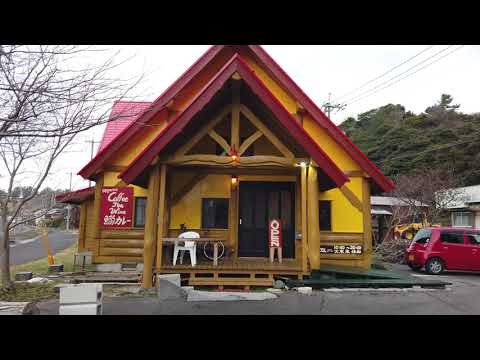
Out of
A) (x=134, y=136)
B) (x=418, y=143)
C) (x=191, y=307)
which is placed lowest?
(x=191, y=307)

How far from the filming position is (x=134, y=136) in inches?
437

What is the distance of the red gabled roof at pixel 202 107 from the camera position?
7.87 meters

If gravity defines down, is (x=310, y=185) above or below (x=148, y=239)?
above

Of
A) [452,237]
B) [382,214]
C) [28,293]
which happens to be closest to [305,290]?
[28,293]

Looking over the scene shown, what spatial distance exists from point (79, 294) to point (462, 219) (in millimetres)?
29346

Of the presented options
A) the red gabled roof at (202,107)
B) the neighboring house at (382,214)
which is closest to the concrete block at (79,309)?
the red gabled roof at (202,107)

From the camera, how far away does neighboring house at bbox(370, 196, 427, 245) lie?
67.1 ft

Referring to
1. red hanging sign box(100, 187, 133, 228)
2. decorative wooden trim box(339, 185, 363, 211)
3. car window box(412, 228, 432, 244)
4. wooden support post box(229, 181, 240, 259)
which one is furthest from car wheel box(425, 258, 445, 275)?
red hanging sign box(100, 187, 133, 228)

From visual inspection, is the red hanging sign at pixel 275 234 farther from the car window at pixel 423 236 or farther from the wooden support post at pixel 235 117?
the car window at pixel 423 236

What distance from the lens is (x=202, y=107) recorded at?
791 cm
